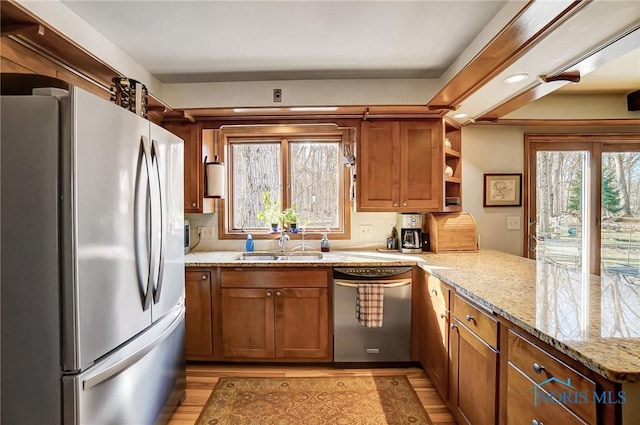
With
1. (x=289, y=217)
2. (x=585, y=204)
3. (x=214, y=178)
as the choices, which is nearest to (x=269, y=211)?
(x=289, y=217)

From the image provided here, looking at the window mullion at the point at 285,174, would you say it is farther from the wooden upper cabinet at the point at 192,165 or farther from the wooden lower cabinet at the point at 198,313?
the wooden lower cabinet at the point at 198,313

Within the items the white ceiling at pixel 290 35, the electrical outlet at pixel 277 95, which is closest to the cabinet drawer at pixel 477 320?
the white ceiling at pixel 290 35

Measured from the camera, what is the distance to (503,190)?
3.11 m

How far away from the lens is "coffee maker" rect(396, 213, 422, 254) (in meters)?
3.01

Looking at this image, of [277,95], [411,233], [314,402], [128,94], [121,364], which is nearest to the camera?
[121,364]

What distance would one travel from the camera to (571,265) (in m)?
3.10

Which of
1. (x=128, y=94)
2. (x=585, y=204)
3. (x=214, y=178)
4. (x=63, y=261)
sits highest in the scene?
(x=128, y=94)

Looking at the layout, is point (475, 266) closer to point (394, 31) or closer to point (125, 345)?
point (394, 31)

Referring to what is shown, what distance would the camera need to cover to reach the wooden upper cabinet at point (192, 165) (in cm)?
287

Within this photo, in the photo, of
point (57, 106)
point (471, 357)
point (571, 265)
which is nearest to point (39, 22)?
point (57, 106)

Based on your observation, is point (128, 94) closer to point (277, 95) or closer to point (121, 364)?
point (277, 95)

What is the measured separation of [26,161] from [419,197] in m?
2.60

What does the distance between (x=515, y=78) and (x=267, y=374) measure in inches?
108

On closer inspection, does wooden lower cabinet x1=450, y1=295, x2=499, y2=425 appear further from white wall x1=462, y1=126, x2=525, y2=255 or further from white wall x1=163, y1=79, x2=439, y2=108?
white wall x1=163, y1=79, x2=439, y2=108
